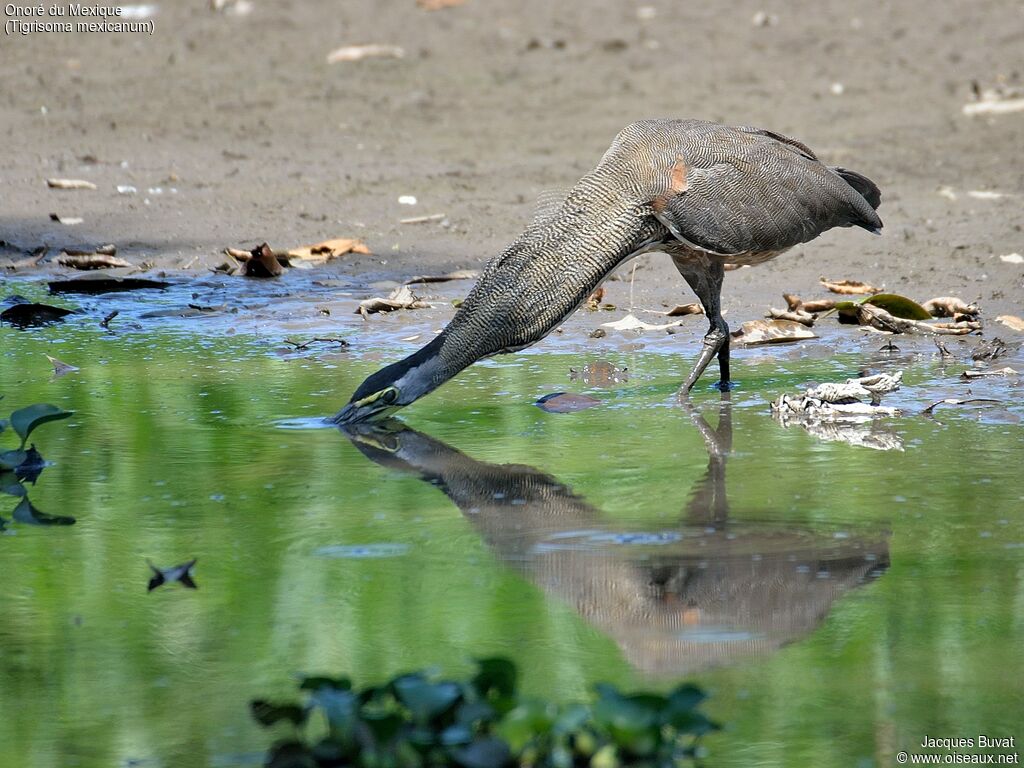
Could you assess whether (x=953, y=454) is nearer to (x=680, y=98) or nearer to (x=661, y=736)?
(x=661, y=736)

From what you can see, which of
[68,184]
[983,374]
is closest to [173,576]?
[983,374]

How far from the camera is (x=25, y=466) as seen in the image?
5688mm

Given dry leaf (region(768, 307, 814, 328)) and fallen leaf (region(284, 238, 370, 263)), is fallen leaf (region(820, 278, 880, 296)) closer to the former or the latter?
dry leaf (region(768, 307, 814, 328))

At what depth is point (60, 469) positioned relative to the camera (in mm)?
5730

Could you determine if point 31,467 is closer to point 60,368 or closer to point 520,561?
point 60,368

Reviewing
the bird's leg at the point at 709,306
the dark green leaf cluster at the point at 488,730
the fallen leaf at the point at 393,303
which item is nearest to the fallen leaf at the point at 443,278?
the fallen leaf at the point at 393,303

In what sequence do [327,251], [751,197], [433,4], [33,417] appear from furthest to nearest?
[433,4] < [327,251] < [751,197] < [33,417]

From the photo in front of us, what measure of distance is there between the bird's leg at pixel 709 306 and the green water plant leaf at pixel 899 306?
151 centimetres

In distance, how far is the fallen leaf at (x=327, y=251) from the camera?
10.4 metres

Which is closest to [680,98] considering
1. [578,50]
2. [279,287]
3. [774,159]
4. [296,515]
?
[578,50]

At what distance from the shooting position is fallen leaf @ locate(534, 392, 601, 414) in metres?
6.74

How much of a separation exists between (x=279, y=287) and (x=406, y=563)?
536 centimetres

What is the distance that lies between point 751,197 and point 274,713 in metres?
4.13

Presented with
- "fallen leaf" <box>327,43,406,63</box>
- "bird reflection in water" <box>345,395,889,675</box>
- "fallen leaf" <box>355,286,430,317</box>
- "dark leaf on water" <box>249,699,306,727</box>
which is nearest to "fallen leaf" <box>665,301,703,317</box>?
"fallen leaf" <box>355,286,430,317</box>
